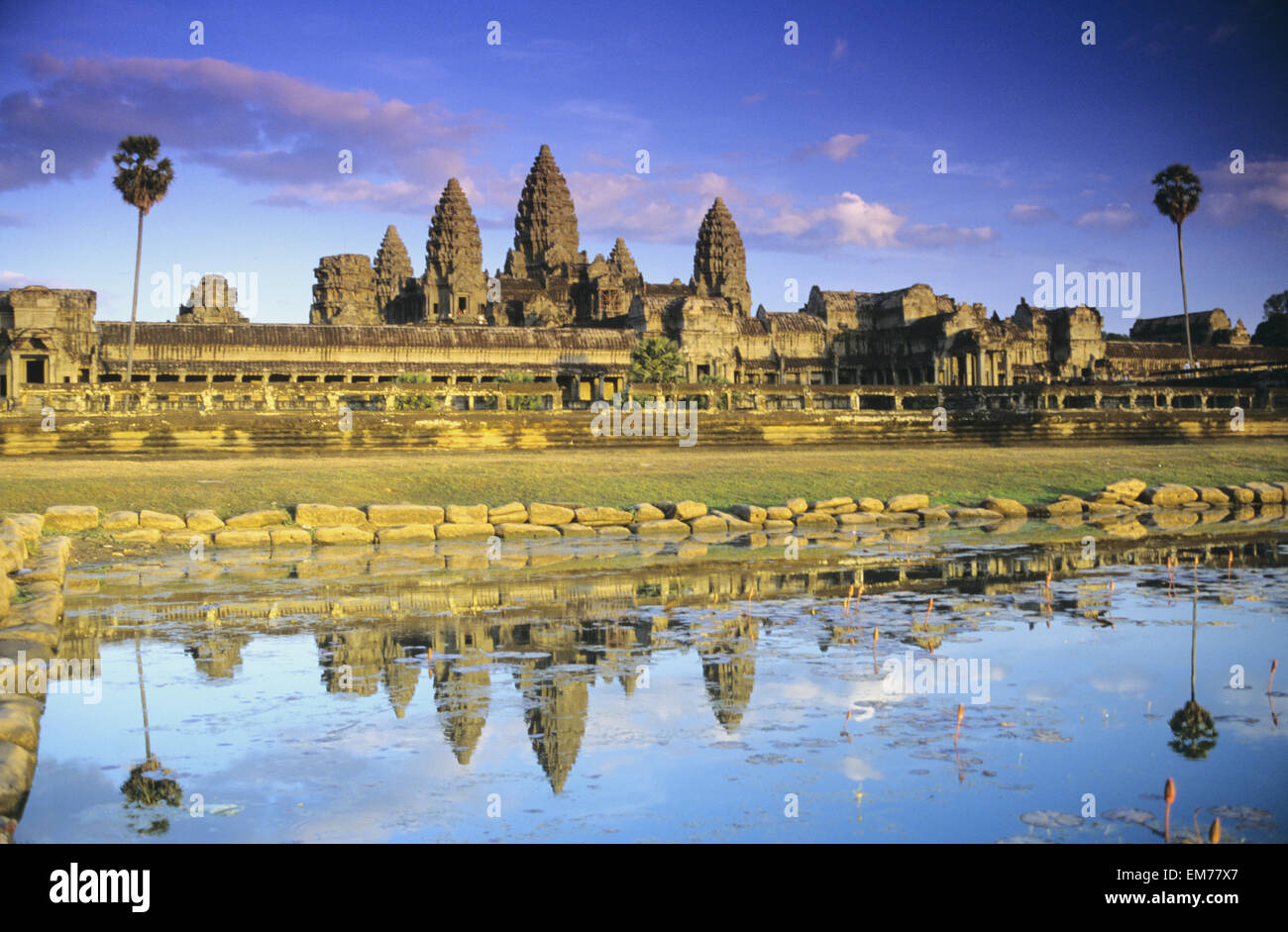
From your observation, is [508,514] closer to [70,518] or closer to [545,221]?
[70,518]

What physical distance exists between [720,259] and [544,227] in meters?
20.6

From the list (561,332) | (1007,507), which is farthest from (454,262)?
(1007,507)

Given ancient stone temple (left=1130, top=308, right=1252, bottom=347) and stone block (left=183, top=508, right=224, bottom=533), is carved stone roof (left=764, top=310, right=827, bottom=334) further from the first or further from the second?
stone block (left=183, top=508, right=224, bottom=533)

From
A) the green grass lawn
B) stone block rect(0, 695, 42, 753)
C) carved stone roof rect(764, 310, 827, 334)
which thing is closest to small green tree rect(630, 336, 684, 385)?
carved stone roof rect(764, 310, 827, 334)

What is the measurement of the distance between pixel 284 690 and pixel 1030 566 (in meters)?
9.32

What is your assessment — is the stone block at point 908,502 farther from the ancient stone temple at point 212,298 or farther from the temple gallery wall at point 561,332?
the ancient stone temple at point 212,298

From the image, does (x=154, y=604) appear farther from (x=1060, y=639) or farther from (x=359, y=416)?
(x=359, y=416)

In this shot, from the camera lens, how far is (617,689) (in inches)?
314

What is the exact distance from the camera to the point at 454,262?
108 meters

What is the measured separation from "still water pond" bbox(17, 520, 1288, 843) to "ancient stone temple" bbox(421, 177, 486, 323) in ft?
317

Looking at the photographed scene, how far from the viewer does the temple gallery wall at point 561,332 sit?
222ft

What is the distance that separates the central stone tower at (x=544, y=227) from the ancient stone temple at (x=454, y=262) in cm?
1222

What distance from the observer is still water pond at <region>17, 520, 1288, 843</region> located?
18.3 feet
